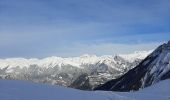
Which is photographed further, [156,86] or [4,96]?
[156,86]

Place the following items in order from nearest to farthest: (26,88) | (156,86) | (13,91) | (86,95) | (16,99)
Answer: (16,99) < (13,91) < (26,88) < (86,95) < (156,86)

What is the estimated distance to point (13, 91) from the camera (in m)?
26.5

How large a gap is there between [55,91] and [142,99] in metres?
8.62

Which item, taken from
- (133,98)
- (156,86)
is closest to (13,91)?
(133,98)

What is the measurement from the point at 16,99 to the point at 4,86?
14.8 ft

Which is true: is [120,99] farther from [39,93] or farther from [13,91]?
[13,91]

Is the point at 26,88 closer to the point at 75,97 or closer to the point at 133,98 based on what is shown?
the point at 75,97

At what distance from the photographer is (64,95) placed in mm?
29141

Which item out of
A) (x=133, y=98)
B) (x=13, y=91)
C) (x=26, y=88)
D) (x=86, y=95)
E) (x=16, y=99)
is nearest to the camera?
(x=16, y=99)

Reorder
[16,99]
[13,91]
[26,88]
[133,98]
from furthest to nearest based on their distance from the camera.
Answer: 1. [133,98]
2. [26,88]
3. [13,91]
4. [16,99]

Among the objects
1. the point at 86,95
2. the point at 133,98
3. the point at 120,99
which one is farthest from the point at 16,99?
the point at 133,98

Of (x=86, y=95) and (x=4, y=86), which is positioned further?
(x=86, y=95)

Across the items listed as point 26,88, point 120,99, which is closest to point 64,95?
point 26,88

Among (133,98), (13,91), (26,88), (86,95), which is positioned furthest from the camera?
(133,98)
